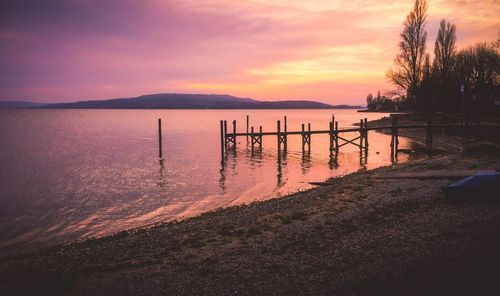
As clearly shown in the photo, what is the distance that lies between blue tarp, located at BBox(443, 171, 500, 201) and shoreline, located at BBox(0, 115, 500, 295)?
13.5 inches

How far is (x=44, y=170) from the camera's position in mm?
26984

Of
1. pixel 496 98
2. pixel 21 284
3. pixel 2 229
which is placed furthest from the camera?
pixel 496 98

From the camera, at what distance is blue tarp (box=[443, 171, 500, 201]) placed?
9.60 metres

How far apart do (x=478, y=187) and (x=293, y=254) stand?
6.35 m

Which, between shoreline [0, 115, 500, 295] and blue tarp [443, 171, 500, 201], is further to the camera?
blue tarp [443, 171, 500, 201]

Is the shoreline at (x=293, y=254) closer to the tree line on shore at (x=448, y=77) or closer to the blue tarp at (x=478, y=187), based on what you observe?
the blue tarp at (x=478, y=187)

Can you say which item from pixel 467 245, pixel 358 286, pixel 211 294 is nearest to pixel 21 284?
pixel 211 294

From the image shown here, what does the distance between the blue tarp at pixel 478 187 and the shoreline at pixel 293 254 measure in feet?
1.13

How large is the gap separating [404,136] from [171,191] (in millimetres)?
40163

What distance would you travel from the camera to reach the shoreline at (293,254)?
6.30 m

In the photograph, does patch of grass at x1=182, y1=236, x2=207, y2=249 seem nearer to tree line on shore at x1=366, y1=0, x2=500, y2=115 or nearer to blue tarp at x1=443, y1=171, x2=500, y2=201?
blue tarp at x1=443, y1=171, x2=500, y2=201

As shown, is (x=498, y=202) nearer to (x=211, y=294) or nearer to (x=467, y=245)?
(x=467, y=245)

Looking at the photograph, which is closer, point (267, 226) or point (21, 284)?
point (21, 284)

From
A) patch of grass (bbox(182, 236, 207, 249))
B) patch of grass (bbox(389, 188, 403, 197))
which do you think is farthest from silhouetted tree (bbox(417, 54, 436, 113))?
patch of grass (bbox(182, 236, 207, 249))
